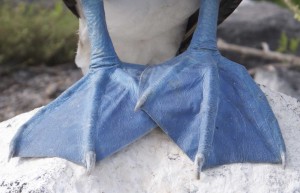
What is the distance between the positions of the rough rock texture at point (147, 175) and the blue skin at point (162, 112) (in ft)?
0.08

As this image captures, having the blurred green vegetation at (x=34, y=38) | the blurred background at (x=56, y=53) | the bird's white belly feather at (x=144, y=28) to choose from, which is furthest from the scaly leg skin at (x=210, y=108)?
the blurred green vegetation at (x=34, y=38)

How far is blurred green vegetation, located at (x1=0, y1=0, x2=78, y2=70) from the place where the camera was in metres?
4.36

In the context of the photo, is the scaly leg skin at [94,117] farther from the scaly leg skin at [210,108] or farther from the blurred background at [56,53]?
the blurred background at [56,53]

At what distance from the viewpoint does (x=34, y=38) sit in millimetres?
4484

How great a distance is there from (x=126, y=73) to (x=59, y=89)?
2.03 m

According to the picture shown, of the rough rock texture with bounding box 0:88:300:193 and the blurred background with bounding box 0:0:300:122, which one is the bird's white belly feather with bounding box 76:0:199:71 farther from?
the blurred background with bounding box 0:0:300:122

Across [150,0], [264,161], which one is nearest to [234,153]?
[264,161]

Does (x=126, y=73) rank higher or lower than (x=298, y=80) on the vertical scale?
higher

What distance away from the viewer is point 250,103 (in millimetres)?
2070

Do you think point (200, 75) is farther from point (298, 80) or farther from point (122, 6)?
point (298, 80)

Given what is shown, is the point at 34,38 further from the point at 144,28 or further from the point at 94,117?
the point at 94,117

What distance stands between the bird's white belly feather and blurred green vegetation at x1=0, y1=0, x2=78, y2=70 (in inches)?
59.3

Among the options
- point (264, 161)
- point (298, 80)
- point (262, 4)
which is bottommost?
point (262, 4)

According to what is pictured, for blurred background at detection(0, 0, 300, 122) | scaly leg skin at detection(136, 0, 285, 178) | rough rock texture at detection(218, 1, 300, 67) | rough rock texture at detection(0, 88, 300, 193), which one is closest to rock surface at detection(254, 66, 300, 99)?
blurred background at detection(0, 0, 300, 122)
